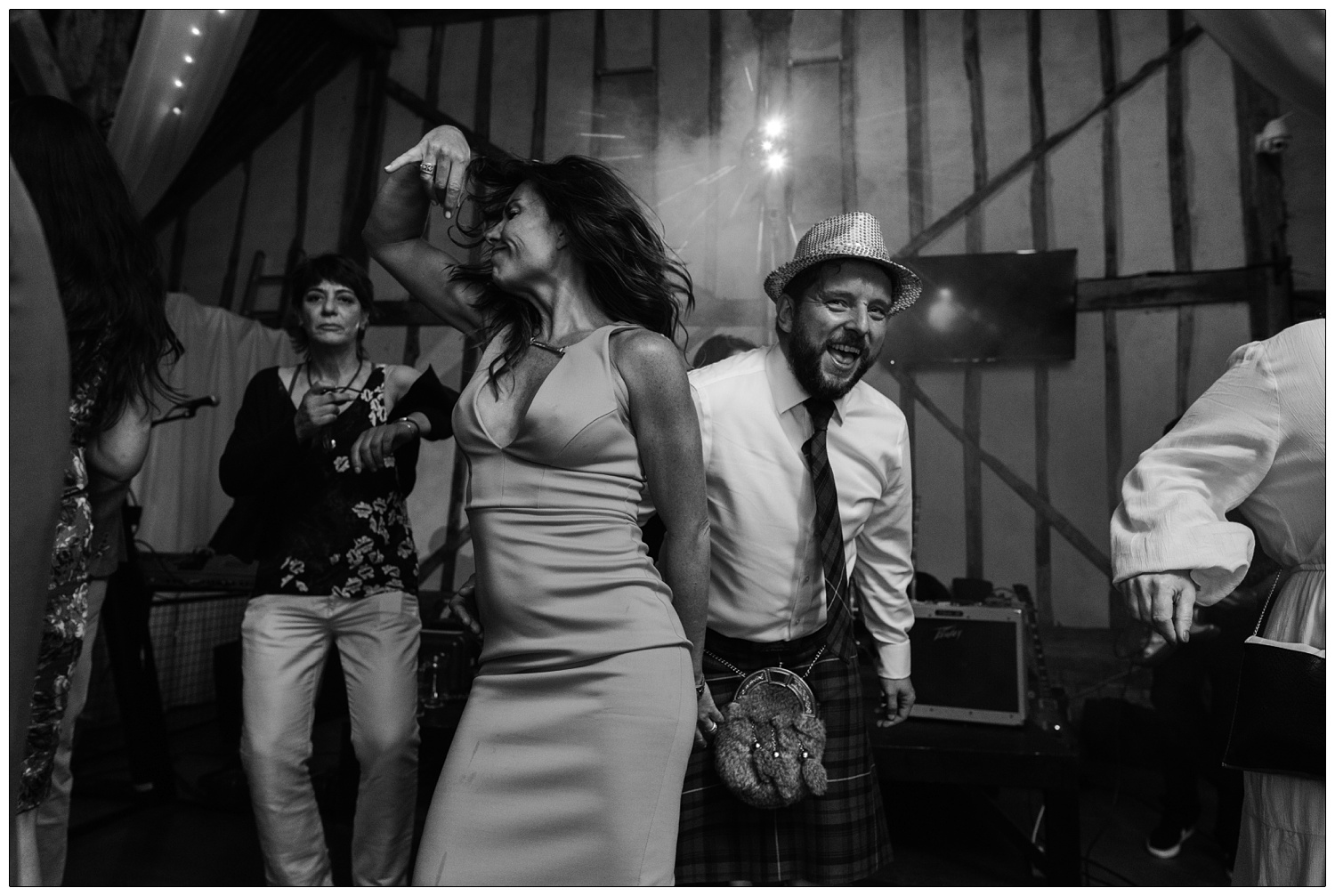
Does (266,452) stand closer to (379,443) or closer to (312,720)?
(379,443)

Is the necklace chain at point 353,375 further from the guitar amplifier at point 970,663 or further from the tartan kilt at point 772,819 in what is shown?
the guitar amplifier at point 970,663

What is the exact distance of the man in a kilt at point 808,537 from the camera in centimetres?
208

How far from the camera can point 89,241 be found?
1.65 metres

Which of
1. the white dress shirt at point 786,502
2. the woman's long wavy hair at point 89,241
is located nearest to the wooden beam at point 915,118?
the white dress shirt at point 786,502

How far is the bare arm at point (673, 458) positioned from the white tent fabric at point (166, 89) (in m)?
3.19

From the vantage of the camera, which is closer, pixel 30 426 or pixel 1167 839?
pixel 30 426

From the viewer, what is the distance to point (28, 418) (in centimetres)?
83

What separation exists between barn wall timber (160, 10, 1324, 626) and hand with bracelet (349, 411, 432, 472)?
3694mm

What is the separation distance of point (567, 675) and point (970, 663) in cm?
252

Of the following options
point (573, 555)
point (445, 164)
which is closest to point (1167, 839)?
point (573, 555)

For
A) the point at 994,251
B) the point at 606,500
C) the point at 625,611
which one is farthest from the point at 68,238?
the point at 994,251

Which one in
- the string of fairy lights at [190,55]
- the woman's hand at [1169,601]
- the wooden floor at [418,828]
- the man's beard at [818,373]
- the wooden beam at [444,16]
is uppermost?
the wooden beam at [444,16]

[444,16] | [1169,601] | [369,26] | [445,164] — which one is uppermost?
[444,16]

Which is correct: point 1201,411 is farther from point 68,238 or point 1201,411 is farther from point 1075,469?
point 1075,469
